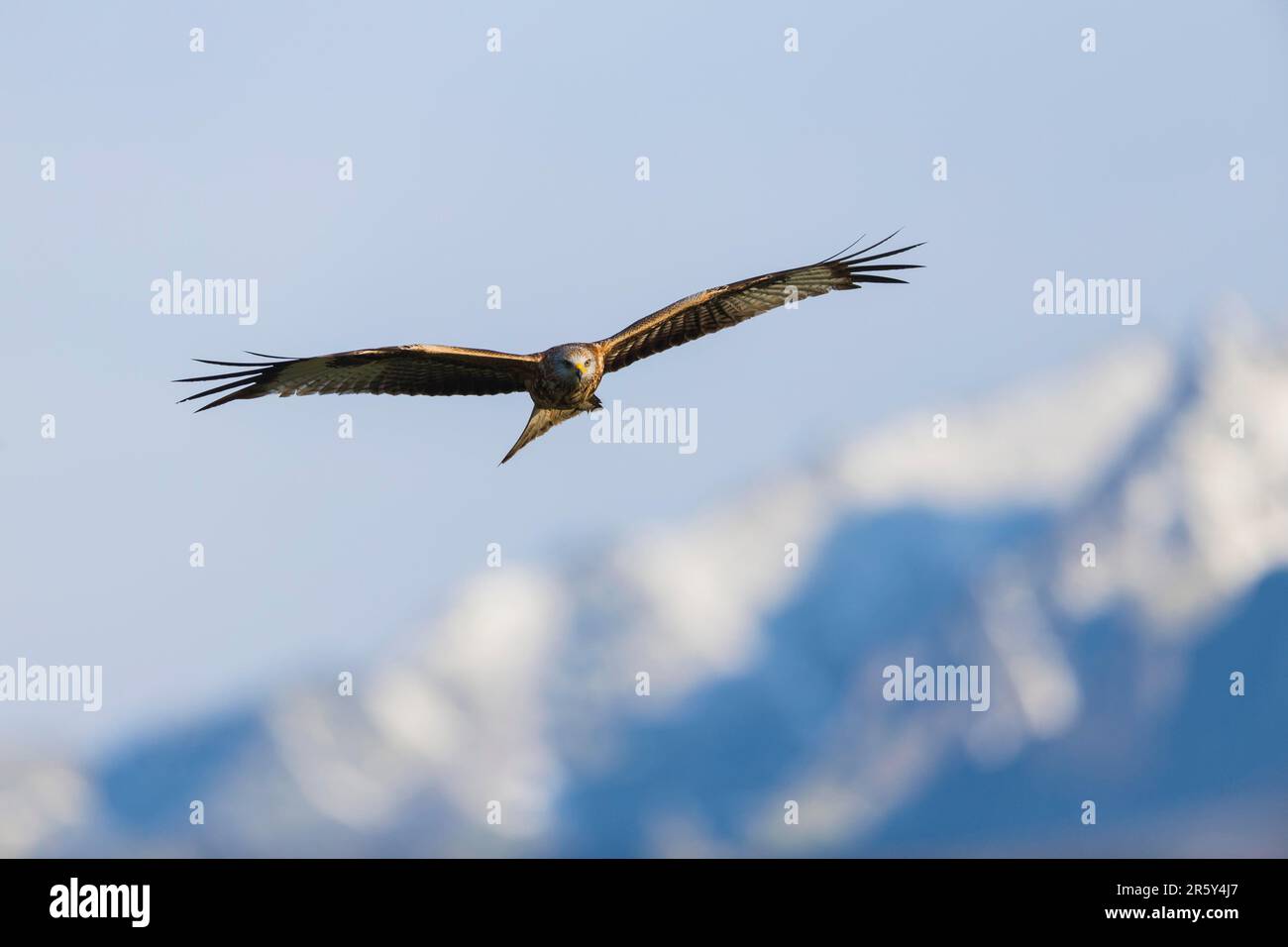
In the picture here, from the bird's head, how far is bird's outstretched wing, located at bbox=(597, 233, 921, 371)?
2.25 ft

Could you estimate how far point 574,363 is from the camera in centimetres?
1745

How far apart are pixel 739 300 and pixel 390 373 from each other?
357 centimetres

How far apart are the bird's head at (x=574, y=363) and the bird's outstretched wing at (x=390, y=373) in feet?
0.98

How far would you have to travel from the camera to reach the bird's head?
57.3 feet

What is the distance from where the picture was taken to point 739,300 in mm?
18953

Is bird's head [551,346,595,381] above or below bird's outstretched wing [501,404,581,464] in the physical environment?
above

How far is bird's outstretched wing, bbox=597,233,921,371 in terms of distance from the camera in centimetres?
1841

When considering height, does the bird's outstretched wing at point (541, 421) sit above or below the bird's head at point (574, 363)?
below

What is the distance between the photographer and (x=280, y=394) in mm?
18062

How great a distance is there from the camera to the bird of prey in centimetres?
1759

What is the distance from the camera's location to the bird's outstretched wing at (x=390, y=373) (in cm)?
1761
